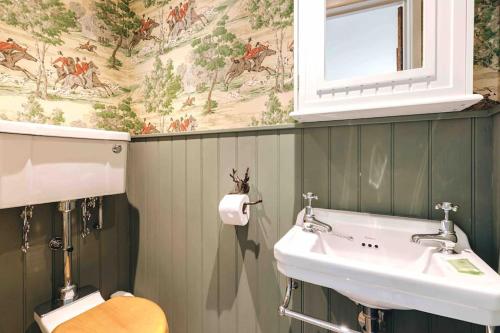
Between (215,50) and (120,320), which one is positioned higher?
(215,50)

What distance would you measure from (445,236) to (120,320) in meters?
1.21

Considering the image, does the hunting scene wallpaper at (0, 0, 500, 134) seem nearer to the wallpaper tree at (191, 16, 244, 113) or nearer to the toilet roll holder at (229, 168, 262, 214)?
the wallpaper tree at (191, 16, 244, 113)

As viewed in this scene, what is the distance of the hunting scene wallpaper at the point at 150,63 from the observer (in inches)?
42.8

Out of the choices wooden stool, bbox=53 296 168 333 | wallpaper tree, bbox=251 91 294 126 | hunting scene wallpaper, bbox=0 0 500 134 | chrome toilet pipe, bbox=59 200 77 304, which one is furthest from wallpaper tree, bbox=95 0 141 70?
wooden stool, bbox=53 296 168 333

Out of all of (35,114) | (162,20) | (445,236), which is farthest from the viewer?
(162,20)

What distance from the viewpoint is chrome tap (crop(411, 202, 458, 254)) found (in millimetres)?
707

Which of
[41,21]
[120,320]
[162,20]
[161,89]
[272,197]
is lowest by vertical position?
[120,320]

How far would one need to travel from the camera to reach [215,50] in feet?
4.07

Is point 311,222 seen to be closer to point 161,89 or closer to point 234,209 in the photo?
point 234,209

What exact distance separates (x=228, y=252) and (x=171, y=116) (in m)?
0.82

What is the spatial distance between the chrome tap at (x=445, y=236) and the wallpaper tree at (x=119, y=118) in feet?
5.00

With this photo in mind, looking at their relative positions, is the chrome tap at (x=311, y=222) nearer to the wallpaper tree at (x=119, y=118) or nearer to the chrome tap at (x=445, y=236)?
the chrome tap at (x=445, y=236)

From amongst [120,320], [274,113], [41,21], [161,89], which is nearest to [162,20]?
[161,89]

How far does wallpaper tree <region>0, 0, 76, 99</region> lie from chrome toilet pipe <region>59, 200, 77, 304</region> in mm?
551
